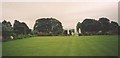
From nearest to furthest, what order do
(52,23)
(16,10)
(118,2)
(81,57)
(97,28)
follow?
(81,57) < (118,2) < (16,10) < (52,23) < (97,28)

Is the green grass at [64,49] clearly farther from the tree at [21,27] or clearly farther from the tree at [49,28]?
the tree at [21,27]

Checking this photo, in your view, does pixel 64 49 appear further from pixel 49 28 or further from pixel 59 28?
pixel 59 28

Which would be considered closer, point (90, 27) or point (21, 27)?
point (21, 27)

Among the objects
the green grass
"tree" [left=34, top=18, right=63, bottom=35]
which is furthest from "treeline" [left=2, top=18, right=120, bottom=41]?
the green grass

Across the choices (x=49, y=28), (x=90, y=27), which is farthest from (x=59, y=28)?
(x=90, y=27)

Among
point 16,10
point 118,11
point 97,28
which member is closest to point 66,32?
point 97,28

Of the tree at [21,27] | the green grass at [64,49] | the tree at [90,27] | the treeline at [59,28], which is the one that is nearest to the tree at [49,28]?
the treeline at [59,28]

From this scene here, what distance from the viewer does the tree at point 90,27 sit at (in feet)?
100

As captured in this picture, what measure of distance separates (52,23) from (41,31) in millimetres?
1840

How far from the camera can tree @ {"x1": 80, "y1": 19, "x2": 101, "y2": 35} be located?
100 ft

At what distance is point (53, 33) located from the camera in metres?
29.9

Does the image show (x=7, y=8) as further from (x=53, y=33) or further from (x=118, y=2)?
(x=53, y=33)

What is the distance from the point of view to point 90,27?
32.1 metres

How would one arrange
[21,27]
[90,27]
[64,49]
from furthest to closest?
1. [90,27]
2. [21,27]
3. [64,49]
